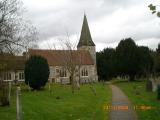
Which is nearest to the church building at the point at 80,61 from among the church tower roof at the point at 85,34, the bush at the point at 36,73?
the church tower roof at the point at 85,34

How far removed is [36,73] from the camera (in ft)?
157

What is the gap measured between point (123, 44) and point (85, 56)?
1480 centimetres

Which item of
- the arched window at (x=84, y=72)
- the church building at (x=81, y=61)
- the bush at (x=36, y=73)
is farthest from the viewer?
the arched window at (x=84, y=72)

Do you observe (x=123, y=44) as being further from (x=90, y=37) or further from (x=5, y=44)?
(x=5, y=44)

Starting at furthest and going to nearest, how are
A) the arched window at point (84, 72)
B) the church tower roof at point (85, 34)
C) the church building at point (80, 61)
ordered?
the church tower roof at point (85, 34) → the arched window at point (84, 72) → the church building at point (80, 61)

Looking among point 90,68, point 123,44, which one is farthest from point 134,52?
point 90,68

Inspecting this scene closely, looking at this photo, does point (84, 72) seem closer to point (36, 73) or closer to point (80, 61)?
point (80, 61)

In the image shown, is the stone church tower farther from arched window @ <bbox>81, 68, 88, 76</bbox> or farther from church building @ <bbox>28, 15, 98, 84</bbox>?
arched window @ <bbox>81, 68, 88, 76</bbox>

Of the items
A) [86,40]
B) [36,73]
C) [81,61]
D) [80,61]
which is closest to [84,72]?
[81,61]

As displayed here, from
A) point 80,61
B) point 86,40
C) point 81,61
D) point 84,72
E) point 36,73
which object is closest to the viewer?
point 36,73

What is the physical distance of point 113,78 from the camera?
10094 cm

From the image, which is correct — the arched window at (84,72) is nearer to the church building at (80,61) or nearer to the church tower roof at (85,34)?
the church building at (80,61)

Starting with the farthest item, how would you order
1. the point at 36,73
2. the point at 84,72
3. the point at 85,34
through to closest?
the point at 85,34 → the point at 84,72 → the point at 36,73

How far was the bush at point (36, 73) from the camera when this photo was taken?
1870 inches
